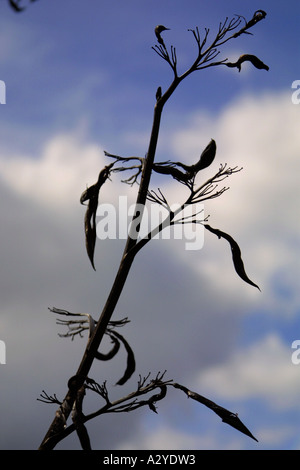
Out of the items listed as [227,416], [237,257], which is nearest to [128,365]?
[227,416]

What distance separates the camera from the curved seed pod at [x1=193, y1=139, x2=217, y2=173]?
161 inches

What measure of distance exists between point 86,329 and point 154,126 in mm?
1457

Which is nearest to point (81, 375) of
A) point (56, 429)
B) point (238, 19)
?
point (56, 429)

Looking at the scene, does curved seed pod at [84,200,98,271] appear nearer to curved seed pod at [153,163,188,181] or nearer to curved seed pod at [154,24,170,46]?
curved seed pod at [153,163,188,181]

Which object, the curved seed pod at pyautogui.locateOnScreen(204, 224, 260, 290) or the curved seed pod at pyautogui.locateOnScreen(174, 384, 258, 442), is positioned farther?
→ the curved seed pod at pyautogui.locateOnScreen(204, 224, 260, 290)

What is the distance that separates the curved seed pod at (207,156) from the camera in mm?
4086

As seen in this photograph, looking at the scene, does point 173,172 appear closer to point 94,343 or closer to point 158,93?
point 158,93

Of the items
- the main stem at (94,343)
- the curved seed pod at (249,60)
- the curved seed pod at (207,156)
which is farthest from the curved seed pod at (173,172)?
the curved seed pod at (249,60)

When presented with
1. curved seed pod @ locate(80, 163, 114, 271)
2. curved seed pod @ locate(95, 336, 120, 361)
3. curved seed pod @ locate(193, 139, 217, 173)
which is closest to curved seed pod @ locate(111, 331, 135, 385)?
curved seed pod @ locate(95, 336, 120, 361)

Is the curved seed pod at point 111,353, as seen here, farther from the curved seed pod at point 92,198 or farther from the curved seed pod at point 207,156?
the curved seed pod at point 207,156

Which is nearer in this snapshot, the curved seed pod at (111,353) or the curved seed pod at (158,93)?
the curved seed pod at (111,353)

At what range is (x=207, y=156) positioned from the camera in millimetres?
4113
